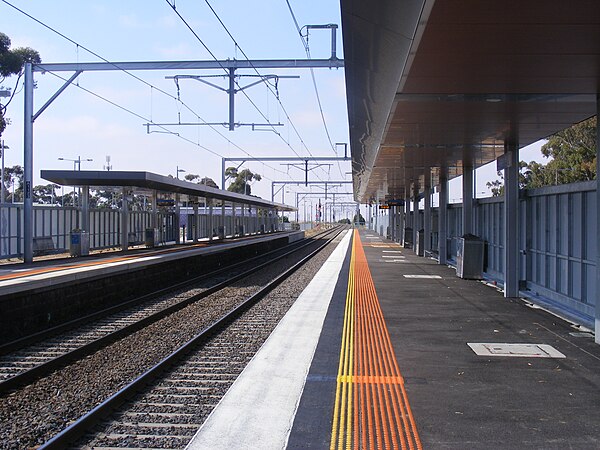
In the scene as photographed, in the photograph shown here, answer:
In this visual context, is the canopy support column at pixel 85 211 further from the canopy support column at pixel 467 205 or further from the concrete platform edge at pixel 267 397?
the concrete platform edge at pixel 267 397

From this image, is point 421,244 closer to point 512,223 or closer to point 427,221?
point 427,221

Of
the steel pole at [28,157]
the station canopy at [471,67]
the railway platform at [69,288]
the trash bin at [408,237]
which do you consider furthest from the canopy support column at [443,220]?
the trash bin at [408,237]

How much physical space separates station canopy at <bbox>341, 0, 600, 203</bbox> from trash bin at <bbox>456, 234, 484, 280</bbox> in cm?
471

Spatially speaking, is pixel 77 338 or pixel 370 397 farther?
pixel 77 338

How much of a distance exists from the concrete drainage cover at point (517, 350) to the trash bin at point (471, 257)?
32.1 feet

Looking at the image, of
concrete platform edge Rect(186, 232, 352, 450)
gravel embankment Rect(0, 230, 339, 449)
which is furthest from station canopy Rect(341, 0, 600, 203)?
gravel embankment Rect(0, 230, 339, 449)

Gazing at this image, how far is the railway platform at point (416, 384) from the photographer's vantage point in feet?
17.3

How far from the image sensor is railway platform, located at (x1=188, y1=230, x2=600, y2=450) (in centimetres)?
526

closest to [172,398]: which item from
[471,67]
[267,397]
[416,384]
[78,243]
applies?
[267,397]

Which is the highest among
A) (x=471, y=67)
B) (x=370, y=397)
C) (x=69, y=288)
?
(x=471, y=67)

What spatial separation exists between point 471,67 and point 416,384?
153 inches

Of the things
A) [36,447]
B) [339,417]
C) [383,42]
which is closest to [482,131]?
[383,42]

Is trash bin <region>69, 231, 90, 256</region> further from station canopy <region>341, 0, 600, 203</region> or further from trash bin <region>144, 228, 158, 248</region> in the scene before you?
station canopy <region>341, 0, 600, 203</region>

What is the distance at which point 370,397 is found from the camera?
21.0ft
